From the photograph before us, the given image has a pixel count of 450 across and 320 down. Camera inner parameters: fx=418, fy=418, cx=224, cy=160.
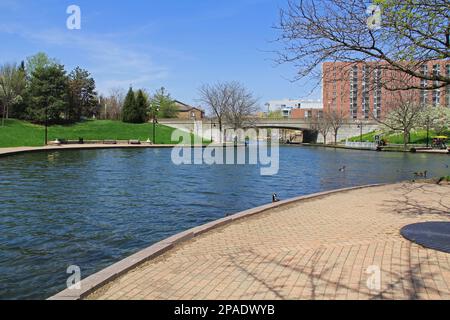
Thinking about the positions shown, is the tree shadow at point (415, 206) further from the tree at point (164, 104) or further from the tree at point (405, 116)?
the tree at point (164, 104)

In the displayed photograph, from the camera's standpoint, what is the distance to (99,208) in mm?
13195

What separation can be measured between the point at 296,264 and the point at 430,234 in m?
3.32

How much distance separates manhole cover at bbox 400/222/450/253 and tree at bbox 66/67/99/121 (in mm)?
80078

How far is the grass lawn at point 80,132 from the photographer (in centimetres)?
5501

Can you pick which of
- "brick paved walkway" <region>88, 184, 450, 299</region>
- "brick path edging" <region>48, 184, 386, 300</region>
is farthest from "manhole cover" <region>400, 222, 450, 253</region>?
"brick path edging" <region>48, 184, 386, 300</region>

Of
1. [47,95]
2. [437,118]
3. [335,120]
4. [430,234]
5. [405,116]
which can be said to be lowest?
[430,234]

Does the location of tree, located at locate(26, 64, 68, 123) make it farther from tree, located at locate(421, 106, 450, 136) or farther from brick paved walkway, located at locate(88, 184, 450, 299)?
brick paved walkway, located at locate(88, 184, 450, 299)

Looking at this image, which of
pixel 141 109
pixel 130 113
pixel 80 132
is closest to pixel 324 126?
pixel 141 109

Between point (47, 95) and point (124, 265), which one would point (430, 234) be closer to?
point (124, 265)

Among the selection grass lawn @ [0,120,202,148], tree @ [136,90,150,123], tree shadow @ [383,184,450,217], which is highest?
tree @ [136,90,150,123]

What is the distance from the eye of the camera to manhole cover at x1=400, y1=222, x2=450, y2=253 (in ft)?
24.2

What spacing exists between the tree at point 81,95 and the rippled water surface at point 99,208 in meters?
60.7

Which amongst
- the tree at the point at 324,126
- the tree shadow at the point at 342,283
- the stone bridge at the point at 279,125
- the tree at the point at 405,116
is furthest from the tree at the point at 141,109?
the tree shadow at the point at 342,283

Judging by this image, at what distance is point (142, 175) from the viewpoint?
22.9 metres
